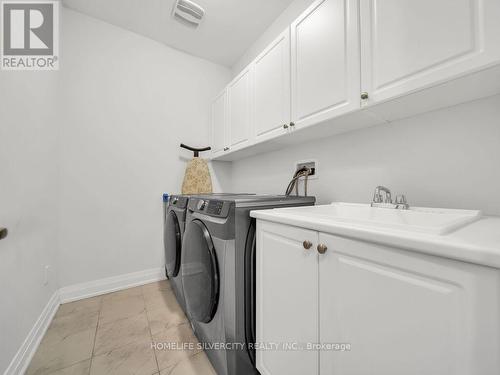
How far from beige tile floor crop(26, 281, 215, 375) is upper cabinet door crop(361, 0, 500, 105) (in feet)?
5.84

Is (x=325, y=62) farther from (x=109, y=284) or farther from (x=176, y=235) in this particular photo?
(x=109, y=284)

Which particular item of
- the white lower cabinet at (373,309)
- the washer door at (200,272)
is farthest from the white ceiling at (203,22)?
the white lower cabinet at (373,309)

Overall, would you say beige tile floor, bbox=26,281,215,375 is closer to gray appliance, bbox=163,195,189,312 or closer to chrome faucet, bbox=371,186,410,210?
gray appliance, bbox=163,195,189,312

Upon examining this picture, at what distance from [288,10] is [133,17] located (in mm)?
1542

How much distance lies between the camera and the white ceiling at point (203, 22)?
1870mm

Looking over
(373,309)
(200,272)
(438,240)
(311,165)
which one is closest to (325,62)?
(311,165)

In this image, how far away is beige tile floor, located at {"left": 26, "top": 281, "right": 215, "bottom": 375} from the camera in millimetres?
1164

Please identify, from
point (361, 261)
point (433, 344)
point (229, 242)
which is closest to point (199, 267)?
point (229, 242)

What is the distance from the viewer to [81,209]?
6.43ft

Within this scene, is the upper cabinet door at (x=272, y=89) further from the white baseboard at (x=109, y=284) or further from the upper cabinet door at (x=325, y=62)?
the white baseboard at (x=109, y=284)

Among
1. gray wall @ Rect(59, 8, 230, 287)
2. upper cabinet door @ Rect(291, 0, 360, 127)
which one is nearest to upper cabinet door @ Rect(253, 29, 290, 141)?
upper cabinet door @ Rect(291, 0, 360, 127)

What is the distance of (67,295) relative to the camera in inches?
73.2

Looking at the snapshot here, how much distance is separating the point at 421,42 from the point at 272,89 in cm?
93

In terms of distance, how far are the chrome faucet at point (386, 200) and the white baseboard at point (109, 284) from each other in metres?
2.29
